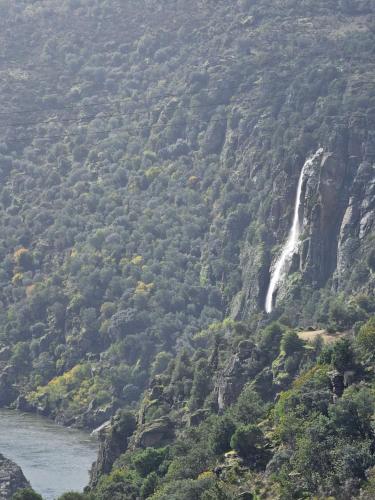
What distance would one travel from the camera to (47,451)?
13562cm

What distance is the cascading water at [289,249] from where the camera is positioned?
15825cm

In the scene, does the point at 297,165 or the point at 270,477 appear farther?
the point at 297,165

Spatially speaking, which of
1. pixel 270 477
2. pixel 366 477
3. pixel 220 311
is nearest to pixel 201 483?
pixel 270 477

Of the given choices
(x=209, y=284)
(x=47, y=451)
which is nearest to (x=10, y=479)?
(x=47, y=451)

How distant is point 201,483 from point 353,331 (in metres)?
24.1

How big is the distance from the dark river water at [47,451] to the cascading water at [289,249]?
71.2 ft

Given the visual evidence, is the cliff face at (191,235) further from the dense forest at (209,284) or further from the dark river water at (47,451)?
the dark river water at (47,451)

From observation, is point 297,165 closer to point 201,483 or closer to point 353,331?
point 353,331

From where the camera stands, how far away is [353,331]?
10744 cm

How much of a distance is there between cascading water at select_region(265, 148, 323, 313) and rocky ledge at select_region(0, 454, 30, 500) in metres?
43.4

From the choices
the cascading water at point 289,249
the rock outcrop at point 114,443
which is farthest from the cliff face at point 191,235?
the rock outcrop at point 114,443

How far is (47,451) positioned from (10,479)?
2189cm

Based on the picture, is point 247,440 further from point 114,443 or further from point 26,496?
point 114,443

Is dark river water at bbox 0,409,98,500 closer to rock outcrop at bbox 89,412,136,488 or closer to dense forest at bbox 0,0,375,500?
dense forest at bbox 0,0,375,500
